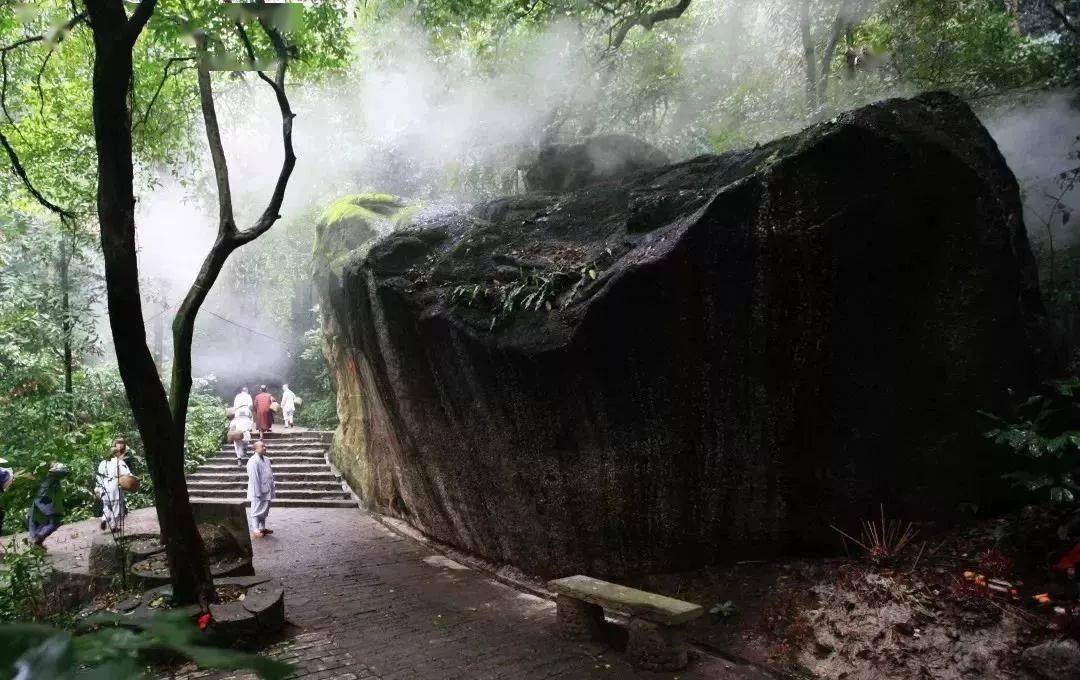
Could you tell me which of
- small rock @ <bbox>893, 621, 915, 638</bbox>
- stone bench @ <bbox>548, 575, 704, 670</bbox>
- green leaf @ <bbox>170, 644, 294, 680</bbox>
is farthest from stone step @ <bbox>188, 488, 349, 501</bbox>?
green leaf @ <bbox>170, 644, 294, 680</bbox>

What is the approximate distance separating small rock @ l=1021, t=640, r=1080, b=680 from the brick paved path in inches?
77.2

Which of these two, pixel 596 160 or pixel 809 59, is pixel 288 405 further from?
pixel 809 59

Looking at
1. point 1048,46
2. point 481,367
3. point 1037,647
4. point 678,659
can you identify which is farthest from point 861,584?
point 1048,46

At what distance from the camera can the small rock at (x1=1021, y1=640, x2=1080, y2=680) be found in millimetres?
4406

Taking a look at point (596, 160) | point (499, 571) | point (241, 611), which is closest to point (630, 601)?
point (499, 571)

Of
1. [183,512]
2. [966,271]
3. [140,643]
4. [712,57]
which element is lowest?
[183,512]

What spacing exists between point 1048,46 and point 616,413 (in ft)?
30.2

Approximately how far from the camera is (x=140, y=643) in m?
0.92

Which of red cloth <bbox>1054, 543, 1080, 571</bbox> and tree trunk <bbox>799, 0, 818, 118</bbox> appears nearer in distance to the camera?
red cloth <bbox>1054, 543, 1080, 571</bbox>

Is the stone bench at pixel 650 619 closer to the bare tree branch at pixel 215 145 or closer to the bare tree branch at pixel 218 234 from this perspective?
the bare tree branch at pixel 218 234

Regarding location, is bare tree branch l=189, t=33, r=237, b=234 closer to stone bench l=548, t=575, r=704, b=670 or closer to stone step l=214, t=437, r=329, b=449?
stone bench l=548, t=575, r=704, b=670

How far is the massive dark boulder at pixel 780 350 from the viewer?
6.09 meters

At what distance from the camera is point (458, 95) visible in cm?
1697

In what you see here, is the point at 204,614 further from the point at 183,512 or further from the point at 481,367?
the point at 481,367
